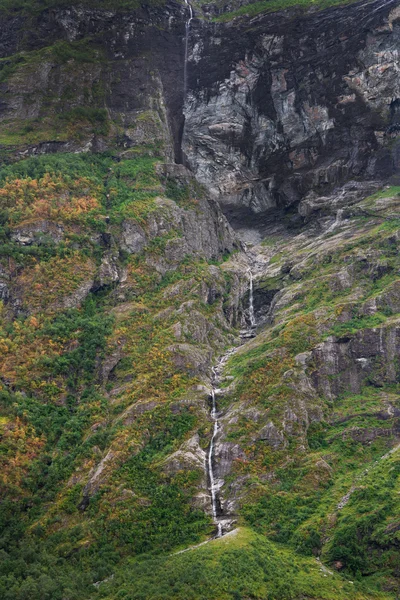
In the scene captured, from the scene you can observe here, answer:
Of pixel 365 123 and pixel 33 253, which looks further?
pixel 365 123

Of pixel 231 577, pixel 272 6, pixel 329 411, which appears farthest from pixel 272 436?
pixel 272 6

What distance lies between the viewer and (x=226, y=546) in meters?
48.6

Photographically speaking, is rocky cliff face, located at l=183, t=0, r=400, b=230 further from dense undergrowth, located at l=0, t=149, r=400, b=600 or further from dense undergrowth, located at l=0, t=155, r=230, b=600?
dense undergrowth, located at l=0, t=155, r=230, b=600

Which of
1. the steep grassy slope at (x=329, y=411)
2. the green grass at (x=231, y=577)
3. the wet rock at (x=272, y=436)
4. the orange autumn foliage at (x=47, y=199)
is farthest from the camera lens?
the orange autumn foliage at (x=47, y=199)

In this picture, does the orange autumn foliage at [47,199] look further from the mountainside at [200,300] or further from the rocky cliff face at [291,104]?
the rocky cliff face at [291,104]

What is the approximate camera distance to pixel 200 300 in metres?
74.1

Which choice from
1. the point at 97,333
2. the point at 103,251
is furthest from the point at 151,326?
the point at 103,251

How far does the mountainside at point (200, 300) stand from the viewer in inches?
1969

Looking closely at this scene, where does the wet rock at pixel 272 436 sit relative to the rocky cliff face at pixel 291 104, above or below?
below

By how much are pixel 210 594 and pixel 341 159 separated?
65.3 metres

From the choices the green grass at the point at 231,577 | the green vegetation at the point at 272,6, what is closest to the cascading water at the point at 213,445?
the green grass at the point at 231,577

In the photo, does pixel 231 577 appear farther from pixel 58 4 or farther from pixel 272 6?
pixel 58 4

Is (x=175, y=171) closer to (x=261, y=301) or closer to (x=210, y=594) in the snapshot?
(x=261, y=301)

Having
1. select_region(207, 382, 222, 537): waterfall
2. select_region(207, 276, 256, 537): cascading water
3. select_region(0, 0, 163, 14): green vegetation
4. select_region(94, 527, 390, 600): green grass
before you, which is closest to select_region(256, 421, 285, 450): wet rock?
select_region(207, 382, 222, 537): waterfall
